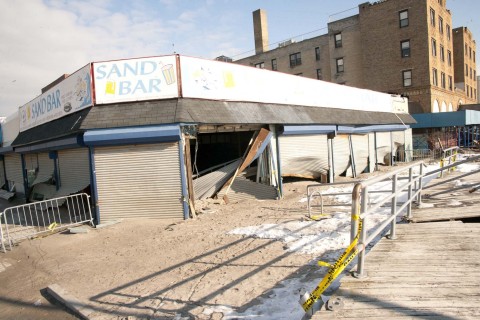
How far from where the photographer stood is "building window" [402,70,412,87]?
116 feet

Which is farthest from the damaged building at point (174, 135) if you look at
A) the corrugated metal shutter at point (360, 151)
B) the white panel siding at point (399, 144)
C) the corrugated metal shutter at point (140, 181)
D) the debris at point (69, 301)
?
the white panel siding at point (399, 144)

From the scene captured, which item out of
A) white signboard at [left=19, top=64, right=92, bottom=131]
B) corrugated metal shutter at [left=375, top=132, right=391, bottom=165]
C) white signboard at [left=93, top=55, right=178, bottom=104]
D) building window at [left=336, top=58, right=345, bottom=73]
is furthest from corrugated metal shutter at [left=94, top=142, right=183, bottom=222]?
building window at [left=336, top=58, right=345, bottom=73]

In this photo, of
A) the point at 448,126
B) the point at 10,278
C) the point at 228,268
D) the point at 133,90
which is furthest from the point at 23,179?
the point at 448,126

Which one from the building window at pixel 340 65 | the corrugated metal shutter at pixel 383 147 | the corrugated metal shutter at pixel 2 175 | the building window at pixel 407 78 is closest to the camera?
the corrugated metal shutter at pixel 383 147

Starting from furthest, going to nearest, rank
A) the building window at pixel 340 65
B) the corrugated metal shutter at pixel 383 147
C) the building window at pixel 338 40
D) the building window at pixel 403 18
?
the building window at pixel 340 65
the building window at pixel 338 40
the building window at pixel 403 18
the corrugated metal shutter at pixel 383 147

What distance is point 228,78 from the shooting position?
12.6 m

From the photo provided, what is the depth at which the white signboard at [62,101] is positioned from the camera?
37.6 ft

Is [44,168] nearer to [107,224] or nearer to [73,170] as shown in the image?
[73,170]

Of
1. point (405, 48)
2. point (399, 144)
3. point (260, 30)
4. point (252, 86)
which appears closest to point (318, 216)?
point (252, 86)

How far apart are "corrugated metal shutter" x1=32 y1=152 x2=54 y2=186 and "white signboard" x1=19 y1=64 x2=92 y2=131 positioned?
5.80 feet

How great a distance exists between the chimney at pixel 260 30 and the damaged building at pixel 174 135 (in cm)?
3154

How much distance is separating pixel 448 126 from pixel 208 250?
→ 3324 centimetres

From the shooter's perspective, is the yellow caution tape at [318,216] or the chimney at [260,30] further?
the chimney at [260,30]

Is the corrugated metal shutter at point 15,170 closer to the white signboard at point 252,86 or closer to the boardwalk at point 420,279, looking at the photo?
the white signboard at point 252,86
